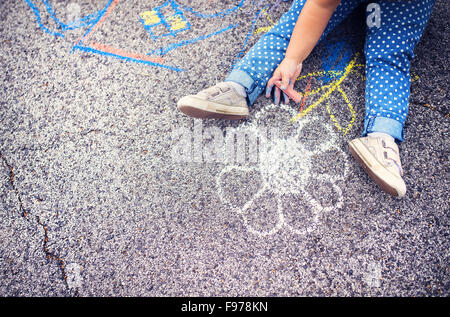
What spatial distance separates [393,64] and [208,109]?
82cm

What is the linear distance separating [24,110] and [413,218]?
1899 millimetres

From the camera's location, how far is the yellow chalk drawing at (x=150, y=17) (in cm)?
164

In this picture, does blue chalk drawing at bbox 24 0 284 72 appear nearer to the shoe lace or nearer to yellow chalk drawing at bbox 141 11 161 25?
yellow chalk drawing at bbox 141 11 161 25

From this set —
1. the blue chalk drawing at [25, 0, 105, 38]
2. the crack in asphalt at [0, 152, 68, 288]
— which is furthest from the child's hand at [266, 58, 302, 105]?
the crack in asphalt at [0, 152, 68, 288]

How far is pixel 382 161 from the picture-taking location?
1.19 metres

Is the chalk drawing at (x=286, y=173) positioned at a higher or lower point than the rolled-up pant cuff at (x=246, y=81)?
lower

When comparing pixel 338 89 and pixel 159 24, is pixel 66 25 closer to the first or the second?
pixel 159 24

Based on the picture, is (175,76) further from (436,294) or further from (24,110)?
(436,294)

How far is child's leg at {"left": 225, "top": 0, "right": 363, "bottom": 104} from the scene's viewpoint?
4.42ft

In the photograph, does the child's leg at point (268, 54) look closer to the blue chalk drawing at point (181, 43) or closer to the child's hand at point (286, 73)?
the child's hand at point (286, 73)

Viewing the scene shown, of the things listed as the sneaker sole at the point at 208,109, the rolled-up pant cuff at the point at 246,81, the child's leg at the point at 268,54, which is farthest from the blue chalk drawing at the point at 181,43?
the sneaker sole at the point at 208,109

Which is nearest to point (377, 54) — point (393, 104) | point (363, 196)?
point (393, 104)

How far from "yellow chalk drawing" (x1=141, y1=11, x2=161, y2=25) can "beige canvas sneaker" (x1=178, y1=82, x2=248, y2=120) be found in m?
0.64

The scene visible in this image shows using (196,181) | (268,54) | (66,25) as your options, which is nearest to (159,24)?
(66,25)
